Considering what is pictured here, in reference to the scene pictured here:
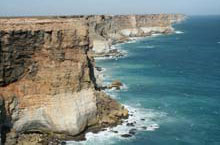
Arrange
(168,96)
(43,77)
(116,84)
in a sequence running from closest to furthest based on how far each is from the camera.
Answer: (43,77)
(168,96)
(116,84)

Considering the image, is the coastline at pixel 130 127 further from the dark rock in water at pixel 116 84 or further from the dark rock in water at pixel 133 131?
the dark rock in water at pixel 116 84

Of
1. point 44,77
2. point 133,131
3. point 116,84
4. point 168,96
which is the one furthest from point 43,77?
point 116,84

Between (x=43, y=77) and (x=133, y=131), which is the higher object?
(x=43, y=77)

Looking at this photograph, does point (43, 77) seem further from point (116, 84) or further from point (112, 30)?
point (112, 30)

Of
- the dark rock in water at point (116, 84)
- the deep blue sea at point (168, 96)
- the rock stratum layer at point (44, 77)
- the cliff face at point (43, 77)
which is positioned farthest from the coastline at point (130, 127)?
the dark rock in water at point (116, 84)

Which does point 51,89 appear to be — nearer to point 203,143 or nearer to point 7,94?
point 7,94

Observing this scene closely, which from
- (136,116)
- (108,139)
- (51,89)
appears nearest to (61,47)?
(51,89)

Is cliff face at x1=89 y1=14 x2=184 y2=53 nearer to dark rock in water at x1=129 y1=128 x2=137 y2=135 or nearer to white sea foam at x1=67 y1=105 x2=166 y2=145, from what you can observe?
white sea foam at x1=67 y1=105 x2=166 y2=145

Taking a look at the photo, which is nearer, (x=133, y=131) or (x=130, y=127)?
(x=133, y=131)

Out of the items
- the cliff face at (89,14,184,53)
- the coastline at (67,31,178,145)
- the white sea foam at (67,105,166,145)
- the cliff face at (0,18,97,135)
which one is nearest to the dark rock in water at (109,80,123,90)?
the coastline at (67,31,178,145)
